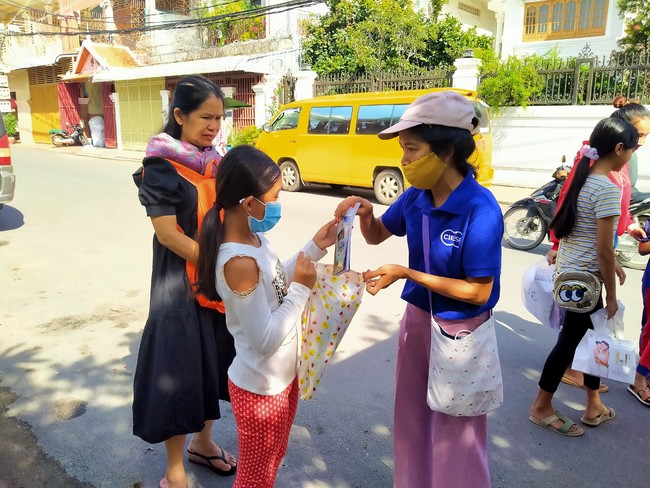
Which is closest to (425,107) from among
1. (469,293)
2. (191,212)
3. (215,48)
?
(469,293)

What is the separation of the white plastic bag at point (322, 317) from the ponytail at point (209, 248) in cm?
36

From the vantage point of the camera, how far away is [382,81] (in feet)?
45.0

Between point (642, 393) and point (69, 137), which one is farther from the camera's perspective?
point (69, 137)

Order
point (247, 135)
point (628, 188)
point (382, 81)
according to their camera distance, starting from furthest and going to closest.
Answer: point (247, 135)
point (382, 81)
point (628, 188)

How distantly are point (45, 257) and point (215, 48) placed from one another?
14470mm

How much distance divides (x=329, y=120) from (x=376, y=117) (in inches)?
45.4

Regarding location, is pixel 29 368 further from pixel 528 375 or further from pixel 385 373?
pixel 528 375

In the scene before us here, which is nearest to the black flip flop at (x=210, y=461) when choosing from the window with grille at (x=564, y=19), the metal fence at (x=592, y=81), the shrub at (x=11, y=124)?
the metal fence at (x=592, y=81)

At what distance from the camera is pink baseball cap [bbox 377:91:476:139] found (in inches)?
68.4

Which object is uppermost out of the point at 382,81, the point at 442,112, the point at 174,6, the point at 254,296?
the point at 174,6

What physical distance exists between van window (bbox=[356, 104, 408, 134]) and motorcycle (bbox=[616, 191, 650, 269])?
4.27 m

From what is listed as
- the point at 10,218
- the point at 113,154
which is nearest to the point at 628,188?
the point at 10,218

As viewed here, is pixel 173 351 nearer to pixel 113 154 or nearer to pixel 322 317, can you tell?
pixel 322 317

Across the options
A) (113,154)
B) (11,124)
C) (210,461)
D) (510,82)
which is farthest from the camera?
(11,124)
